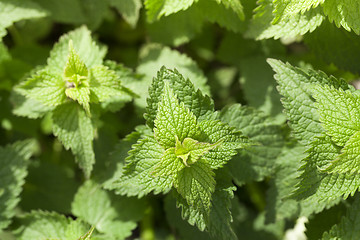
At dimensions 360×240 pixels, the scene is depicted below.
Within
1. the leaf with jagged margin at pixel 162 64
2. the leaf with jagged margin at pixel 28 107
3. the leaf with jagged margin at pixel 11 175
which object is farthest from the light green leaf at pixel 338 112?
the leaf with jagged margin at pixel 11 175

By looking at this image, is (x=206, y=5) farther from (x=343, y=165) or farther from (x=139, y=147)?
(x=343, y=165)

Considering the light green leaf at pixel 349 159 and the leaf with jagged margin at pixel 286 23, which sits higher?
the leaf with jagged margin at pixel 286 23

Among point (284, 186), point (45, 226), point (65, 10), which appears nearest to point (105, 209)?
point (45, 226)

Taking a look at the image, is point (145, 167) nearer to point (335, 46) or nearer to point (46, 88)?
point (46, 88)

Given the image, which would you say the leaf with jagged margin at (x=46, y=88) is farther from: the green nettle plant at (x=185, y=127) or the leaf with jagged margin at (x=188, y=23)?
Result: the leaf with jagged margin at (x=188, y=23)

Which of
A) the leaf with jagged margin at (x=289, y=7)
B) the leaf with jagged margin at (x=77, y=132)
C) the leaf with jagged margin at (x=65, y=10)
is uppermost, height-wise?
the leaf with jagged margin at (x=65, y=10)

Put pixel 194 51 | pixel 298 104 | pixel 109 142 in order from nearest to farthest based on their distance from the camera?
pixel 298 104 → pixel 109 142 → pixel 194 51

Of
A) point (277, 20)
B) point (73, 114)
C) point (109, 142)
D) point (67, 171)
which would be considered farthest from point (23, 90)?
point (277, 20)
